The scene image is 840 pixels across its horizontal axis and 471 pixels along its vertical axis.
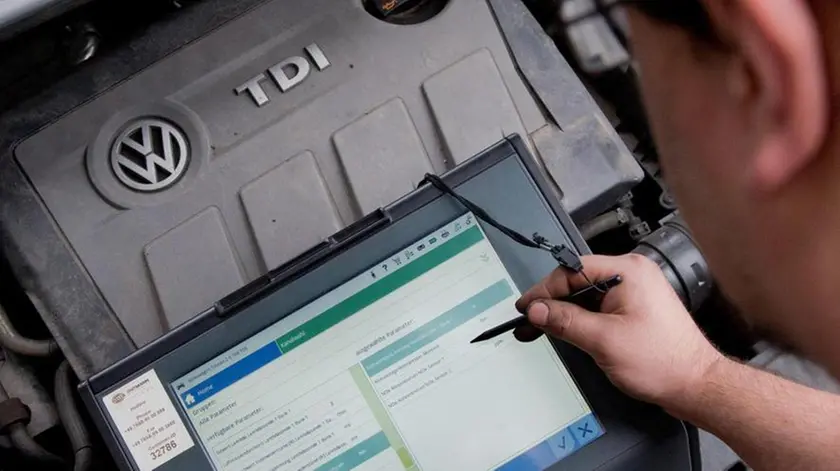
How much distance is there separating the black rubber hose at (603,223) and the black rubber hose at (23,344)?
590 mm

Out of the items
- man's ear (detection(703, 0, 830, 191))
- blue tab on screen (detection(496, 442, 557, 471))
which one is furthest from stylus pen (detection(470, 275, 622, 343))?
man's ear (detection(703, 0, 830, 191))

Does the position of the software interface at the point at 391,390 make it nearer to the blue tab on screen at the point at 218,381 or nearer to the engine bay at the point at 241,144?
the blue tab on screen at the point at 218,381

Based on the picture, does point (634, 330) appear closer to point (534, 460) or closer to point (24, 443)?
point (534, 460)

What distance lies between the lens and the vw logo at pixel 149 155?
926 mm

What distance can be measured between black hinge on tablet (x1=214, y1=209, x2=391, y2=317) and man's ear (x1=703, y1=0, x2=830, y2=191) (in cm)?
44

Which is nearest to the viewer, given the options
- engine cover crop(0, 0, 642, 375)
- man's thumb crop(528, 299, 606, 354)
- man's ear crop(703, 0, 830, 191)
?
man's ear crop(703, 0, 830, 191)

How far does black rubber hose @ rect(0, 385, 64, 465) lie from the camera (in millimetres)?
955

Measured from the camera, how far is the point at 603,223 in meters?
0.96

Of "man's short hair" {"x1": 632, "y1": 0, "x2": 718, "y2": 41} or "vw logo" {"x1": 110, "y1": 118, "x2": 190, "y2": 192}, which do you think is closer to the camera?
"man's short hair" {"x1": 632, "y1": 0, "x2": 718, "y2": 41}

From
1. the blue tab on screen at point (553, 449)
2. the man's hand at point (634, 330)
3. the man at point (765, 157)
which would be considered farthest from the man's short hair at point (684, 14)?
the blue tab on screen at point (553, 449)

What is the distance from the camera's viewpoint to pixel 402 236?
0.81m

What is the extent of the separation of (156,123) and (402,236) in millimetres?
319

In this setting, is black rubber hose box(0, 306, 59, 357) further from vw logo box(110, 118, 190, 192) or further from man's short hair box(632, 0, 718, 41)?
man's short hair box(632, 0, 718, 41)

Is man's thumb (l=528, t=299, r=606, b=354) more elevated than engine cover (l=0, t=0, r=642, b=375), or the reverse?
engine cover (l=0, t=0, r=642, b=375)
